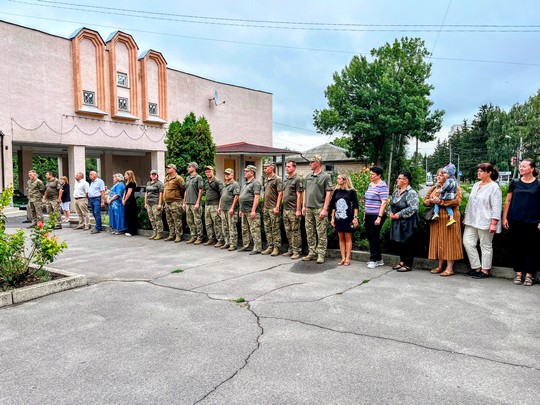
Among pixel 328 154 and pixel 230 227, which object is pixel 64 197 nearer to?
pixel 230 227

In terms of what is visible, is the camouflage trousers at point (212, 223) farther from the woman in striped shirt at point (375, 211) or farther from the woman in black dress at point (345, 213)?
the woman in striped shirt at point (375, 211)

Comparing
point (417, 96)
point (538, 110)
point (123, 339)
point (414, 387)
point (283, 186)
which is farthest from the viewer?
point (538, 110)

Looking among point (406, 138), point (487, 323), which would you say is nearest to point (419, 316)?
point (487, 323)

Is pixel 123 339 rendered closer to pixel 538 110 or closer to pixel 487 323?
pixel 487 323

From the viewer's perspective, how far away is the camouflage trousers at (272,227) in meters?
8.67

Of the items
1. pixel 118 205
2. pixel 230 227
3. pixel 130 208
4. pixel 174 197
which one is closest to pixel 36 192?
pixel 118 205

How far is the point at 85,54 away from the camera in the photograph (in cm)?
2191

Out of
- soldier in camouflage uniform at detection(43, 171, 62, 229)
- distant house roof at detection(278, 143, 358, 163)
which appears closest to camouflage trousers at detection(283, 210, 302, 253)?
soldier in camouflage uniform at detection(43, 171, 62, 229)

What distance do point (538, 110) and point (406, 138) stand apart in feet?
65.7

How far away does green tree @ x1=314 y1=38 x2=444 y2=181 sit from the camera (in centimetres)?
3241

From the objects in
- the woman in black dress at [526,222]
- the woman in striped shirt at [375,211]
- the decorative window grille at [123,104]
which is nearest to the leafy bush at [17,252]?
the woman in striped shirt at [375,211]

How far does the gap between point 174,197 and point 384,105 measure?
86.2ft

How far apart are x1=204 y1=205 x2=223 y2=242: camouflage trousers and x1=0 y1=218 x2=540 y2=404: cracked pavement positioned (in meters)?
3.04

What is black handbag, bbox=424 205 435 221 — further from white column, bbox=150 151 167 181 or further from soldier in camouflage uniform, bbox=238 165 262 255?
white column, bbox=150 151 167 181
